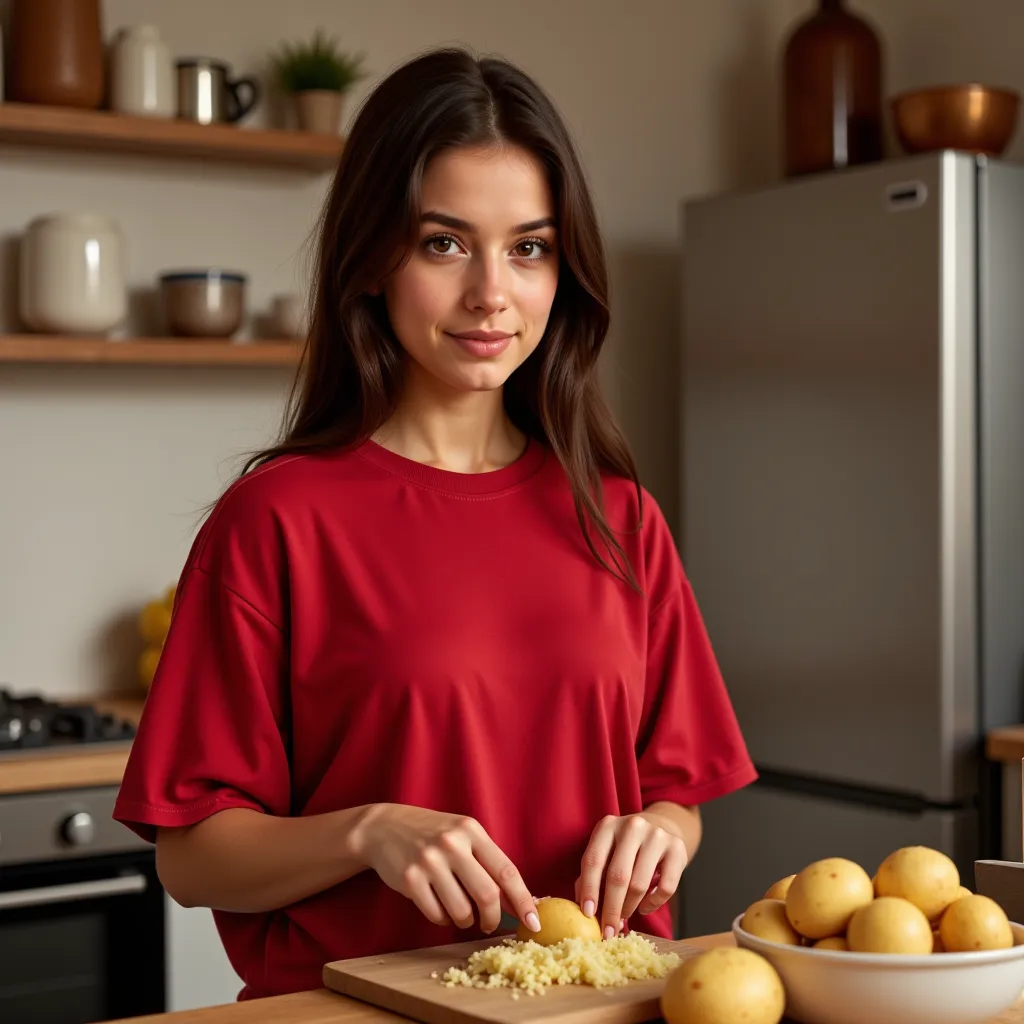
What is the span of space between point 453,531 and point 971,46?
2.44 m

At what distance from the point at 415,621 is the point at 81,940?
4.40 feet

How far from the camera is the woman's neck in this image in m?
1.49

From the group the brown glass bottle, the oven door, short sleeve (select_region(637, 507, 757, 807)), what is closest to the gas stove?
the oven door

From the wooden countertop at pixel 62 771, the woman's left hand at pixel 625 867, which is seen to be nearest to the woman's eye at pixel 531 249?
the woman's left hand at pixel 625 867

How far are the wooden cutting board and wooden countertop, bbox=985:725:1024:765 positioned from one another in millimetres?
1704

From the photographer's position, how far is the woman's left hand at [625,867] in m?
1.25

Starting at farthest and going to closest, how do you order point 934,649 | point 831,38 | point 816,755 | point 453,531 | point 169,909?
point 831,38 < point 816,755 < point 934,649 < point 169,909 < point 453,531

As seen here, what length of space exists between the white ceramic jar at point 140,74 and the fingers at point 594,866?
200 cm

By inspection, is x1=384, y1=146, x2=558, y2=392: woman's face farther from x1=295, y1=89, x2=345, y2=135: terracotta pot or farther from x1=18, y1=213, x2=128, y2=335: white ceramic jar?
x1=295, y1=89, x2=345, y2=135: terracotta pot

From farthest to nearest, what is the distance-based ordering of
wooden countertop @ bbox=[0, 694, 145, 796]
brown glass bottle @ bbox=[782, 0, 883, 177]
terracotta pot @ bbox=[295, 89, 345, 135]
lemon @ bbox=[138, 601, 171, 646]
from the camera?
brown glass bottle @ bbox=[782, 0, 883, 177] < terracotta pot @ bbox=[295, 89, 345, 135] < lemon @ bbox=[138, 601, 171, 646] < wooden countertop @ bbox=[0, 694, 145, 796]

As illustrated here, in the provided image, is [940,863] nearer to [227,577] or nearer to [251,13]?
[227,577]

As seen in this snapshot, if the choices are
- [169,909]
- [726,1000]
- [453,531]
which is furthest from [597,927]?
[169,909]

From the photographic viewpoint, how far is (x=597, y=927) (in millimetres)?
1214

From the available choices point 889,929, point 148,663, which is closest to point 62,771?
point 148,663
